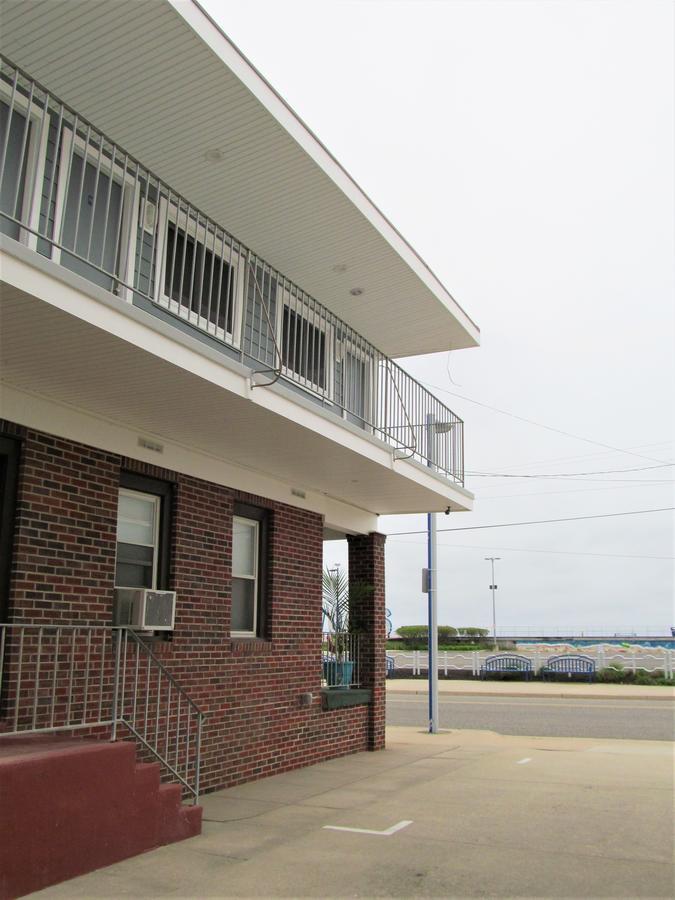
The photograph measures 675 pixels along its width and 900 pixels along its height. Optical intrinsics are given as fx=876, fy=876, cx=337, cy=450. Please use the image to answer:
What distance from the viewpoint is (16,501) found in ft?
24.2

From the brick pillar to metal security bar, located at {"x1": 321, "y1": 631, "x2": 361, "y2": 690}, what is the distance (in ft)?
0.35

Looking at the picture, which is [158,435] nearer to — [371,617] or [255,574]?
[255,574]

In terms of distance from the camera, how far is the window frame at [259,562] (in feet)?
35.0

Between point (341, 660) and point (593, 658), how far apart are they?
62.4 feet

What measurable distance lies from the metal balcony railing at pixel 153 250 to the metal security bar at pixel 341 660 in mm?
2898

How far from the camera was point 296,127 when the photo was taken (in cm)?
827

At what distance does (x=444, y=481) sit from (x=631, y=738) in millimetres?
6745

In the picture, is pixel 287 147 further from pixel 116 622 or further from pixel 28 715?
pixel 28 715

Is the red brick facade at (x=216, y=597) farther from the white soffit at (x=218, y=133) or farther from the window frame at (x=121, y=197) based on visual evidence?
the white soffit at (x=218, y=133)

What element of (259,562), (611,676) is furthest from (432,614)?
(611,676)

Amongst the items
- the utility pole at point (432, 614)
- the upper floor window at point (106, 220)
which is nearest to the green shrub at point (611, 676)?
the utility pole at point (432, 614)

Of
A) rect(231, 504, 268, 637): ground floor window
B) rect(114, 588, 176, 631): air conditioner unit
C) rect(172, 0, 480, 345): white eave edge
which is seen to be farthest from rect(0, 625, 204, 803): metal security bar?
rect(172, 0, 480, 345): white eave edge

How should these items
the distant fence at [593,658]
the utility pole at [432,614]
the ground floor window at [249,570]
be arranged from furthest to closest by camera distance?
1. the distant fence at [593,658]
2. the utility pole at [432,614]
3. the ground floor window at [249,570]

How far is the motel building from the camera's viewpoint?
6316 mm
